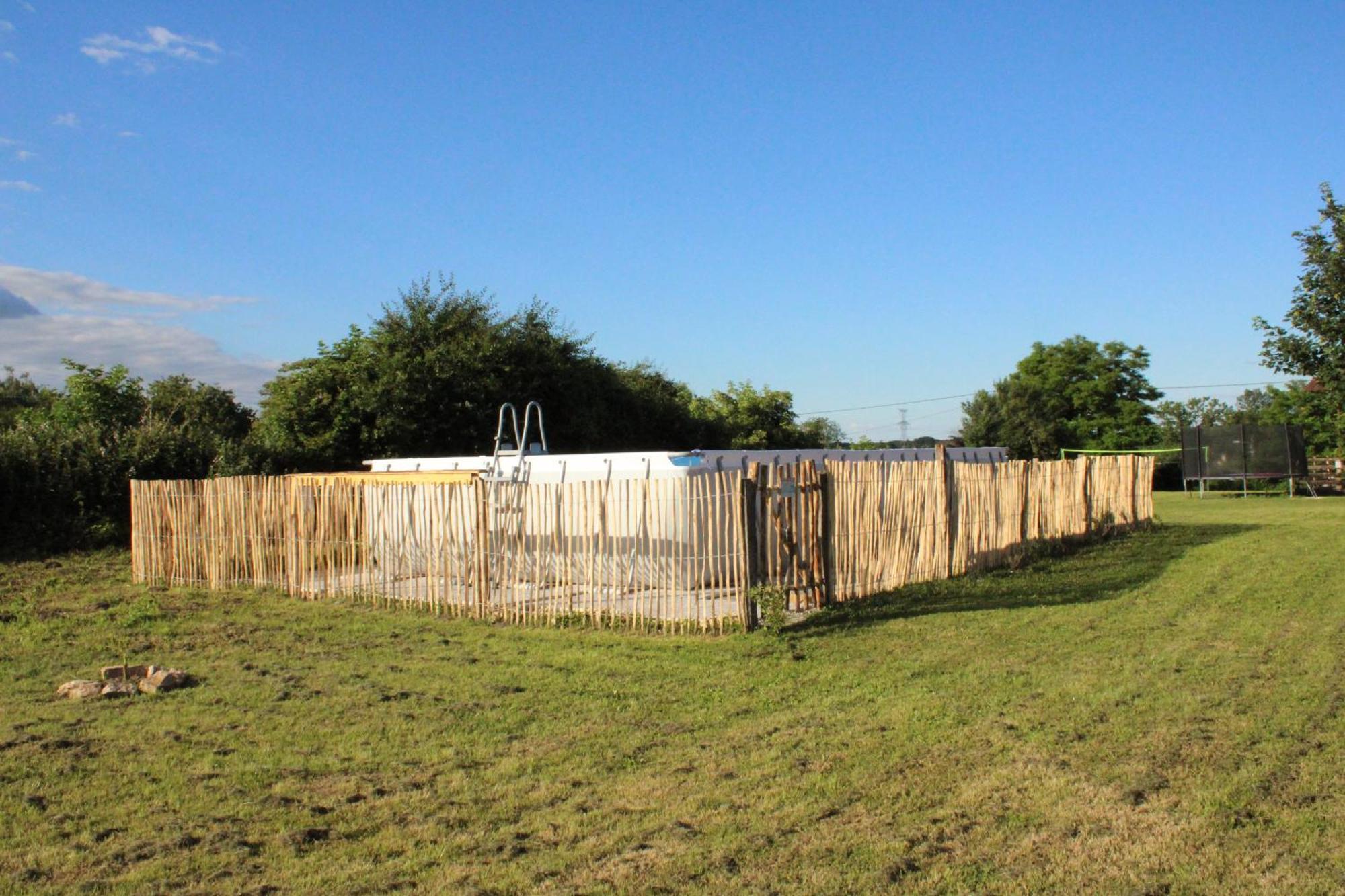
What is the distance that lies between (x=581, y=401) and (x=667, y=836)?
20427 mm

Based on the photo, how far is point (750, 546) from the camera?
354 inches

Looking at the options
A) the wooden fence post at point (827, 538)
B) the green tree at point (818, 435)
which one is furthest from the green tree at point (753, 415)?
the wooden fence post at point (827, 538)

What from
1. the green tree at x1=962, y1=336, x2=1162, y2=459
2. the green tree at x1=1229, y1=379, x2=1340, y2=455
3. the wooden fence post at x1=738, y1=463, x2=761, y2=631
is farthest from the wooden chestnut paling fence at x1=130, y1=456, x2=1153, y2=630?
the green tree at x1=962, y1=336, x2=1162, y2=459

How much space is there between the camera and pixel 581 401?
2434cm

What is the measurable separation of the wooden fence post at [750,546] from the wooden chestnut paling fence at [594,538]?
0.01 metres

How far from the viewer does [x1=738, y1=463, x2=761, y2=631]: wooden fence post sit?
884 cm

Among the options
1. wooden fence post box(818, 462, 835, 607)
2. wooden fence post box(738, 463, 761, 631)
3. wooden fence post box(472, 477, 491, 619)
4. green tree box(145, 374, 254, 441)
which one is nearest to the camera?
wooden fence post box(738, 463, 761, 631)

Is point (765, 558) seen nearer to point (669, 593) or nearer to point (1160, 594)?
point (669, 593)

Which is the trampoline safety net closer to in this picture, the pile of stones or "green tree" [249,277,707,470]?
"green tree" [249,277,707,470]

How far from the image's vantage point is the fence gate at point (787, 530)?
29.9ft

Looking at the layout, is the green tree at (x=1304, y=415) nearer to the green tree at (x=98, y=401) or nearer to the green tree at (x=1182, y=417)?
the green tree at (x=1182, y=417)

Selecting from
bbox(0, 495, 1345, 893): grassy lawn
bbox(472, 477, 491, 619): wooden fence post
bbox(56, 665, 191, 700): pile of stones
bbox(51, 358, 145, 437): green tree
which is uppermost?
bbox(51, 358, 145, 437): green tree

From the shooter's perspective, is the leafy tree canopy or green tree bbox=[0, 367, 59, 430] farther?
green tree bbox=[0, 367, 59, 430]

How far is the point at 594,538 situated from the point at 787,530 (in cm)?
187
